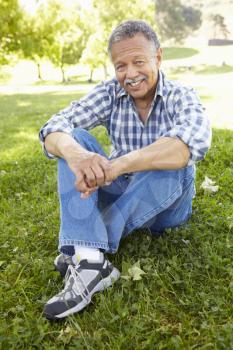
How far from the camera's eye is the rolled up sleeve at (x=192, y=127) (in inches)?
104

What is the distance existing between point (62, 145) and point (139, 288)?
1.05m

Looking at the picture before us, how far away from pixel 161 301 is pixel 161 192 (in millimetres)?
683

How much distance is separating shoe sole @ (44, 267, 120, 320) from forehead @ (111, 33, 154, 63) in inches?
58.6

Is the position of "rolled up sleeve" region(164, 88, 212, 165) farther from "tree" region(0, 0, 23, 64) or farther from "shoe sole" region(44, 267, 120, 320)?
"tree" region(0, 0, 23, 64)

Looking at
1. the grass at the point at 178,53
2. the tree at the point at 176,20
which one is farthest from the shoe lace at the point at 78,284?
the tree at the point at 176,20

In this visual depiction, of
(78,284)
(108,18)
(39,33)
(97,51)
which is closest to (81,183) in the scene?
(78,284)

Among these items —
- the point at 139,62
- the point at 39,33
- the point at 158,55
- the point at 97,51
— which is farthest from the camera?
→ the point at 97,51

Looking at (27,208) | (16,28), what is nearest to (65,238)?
(27,208)

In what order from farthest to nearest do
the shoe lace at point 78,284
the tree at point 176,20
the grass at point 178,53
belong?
1. the tree at point 176,20
2. the grass at point 178,53
3. the shoe lace at point 78,284

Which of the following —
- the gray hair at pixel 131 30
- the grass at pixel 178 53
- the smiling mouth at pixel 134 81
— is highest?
the gray hair at pixel 131 30

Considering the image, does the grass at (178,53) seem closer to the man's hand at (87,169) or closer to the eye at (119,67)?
the eye at (119,67)

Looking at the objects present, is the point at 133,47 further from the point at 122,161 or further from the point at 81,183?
the point at 81,183

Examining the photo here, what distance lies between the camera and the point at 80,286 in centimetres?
260

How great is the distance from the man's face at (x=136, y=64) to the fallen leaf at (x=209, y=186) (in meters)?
1.46
